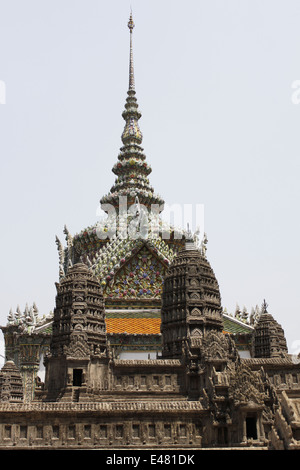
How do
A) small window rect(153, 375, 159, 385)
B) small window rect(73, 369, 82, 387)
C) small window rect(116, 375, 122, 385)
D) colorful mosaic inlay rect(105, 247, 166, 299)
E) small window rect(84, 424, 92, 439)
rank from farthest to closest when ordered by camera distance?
1. colorful mosaic inlay rect(105, 247, 166, 299)
2. small window rect(153, 375, 159, 385)
3. small window rect(116, 375, 122, 385)
4. small window rect(73, 369, 82, 387)
5. small window rect(84, 424, 92, 439)

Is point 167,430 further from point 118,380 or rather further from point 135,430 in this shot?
point 118,380

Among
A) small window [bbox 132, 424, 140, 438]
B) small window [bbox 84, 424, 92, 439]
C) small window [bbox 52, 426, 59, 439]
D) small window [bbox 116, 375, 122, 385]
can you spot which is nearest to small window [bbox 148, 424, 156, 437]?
small window [bbox 132, 424, 140, 438]

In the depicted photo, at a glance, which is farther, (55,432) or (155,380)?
(155,380)

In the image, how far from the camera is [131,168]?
80000 mm

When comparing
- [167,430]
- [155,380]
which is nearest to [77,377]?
[155,380]

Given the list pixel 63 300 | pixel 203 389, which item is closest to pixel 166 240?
pixel 63 300

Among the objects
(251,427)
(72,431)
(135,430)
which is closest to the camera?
(251,427)

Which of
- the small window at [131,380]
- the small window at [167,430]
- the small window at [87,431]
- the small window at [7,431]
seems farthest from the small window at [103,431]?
the small window at [131,380]

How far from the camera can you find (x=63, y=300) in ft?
146

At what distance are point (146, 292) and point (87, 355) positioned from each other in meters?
20.3

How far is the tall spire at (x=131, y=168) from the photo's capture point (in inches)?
3012

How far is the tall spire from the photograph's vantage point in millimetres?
76500

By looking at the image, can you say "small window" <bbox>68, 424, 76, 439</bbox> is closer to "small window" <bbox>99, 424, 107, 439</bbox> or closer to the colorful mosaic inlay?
"small window" <bbox>99, 424, 107, 439</bbox>
